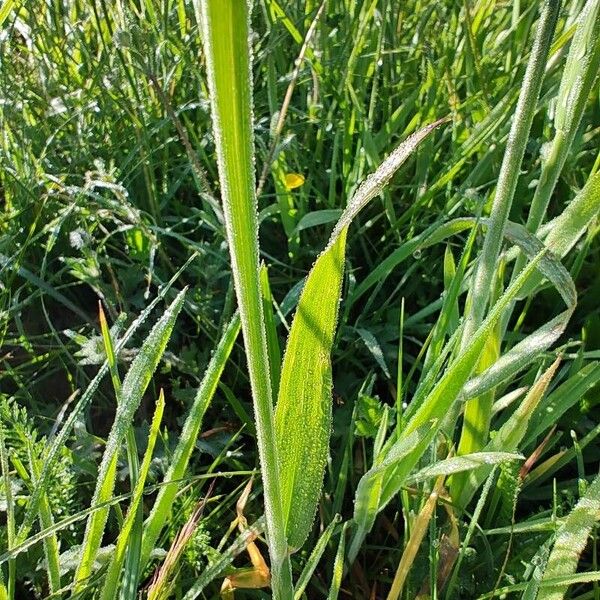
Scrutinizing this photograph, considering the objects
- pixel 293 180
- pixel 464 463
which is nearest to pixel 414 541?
pixel 464 463

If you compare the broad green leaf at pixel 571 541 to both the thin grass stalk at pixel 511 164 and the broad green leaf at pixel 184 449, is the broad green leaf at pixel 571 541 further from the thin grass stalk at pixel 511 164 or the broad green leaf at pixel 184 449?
the broad green leaf at pixel 184 449

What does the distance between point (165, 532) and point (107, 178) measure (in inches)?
19.3

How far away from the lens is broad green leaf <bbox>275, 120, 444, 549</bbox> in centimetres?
67

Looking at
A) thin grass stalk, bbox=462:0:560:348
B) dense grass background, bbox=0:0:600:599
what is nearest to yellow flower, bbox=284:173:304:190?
dense grass background, bbox=0:0:600:599

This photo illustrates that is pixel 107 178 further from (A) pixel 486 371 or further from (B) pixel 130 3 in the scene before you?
(A) pixel 486 371

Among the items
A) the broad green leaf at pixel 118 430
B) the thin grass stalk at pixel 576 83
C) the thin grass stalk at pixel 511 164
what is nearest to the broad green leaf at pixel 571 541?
the thin grass stalk at pixel 511 164

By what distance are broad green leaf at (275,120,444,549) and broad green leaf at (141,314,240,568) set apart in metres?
0.11

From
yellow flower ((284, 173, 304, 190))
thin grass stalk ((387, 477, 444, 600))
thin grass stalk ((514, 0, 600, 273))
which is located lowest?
thin grass stalk ((387, 477, 444, 600))

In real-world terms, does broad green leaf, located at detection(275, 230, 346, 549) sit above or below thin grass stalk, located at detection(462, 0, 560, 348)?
below

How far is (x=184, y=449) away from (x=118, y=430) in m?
0.09

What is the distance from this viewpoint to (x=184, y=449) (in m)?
0.82

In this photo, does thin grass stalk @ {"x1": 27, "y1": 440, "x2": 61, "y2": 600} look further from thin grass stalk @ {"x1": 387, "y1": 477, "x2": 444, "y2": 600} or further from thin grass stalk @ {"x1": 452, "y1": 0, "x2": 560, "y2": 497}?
thin grass stalk @ {"x1": 452, "y1": 0, "x2": 560, "y2": 497}

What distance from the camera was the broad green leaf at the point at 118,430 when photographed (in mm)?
767

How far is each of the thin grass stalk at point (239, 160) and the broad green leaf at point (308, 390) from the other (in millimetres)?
112
